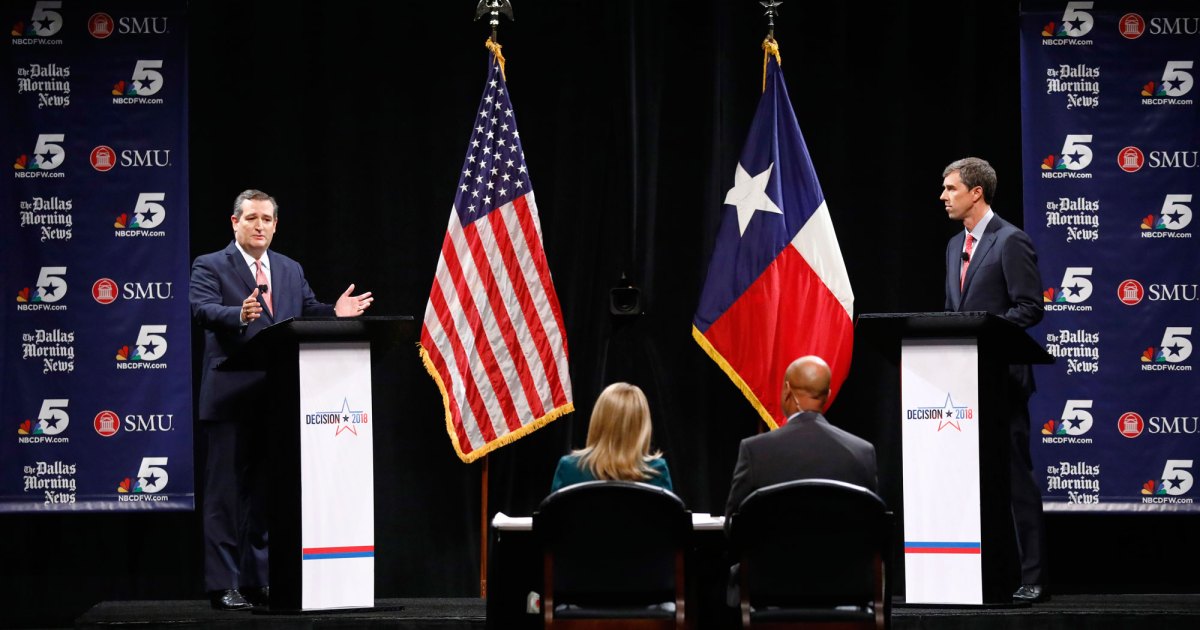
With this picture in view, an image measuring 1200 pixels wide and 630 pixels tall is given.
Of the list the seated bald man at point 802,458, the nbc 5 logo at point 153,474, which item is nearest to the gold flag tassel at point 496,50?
the nbc 5 logo at point 153,474

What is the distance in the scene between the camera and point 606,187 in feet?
22.4

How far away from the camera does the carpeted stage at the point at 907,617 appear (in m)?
5.06

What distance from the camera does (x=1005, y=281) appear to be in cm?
564

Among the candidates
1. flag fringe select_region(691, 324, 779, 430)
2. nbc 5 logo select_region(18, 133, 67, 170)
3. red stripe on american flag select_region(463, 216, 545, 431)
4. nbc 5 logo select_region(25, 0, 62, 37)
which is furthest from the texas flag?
nbc 5 logo select_region(25, 0, 62, 37)

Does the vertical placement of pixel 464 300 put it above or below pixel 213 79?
below

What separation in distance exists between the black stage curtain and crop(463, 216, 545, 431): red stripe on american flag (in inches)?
21.1

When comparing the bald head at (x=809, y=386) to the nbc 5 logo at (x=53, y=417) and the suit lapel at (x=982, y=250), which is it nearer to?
the suit lapel at (x=982, y=250)

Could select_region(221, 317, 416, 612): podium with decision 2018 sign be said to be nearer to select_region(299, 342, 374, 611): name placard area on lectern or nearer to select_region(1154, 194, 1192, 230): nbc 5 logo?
select_region(299, 342, 374, 611): name placard area on lectern

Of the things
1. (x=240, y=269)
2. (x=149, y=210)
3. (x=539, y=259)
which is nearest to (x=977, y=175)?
(x=539, y=259)

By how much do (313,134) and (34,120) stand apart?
1430 millimetres

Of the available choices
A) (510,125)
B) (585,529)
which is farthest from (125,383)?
(585,529)

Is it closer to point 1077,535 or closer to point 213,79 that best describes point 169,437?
point 213,79

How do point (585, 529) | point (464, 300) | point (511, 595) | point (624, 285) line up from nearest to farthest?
1. point (585, 529)
2. point (511, 595)
3. point (464, 300)
4. point (624, 285)

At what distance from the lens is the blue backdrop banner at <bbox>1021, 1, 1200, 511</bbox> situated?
649 cm
